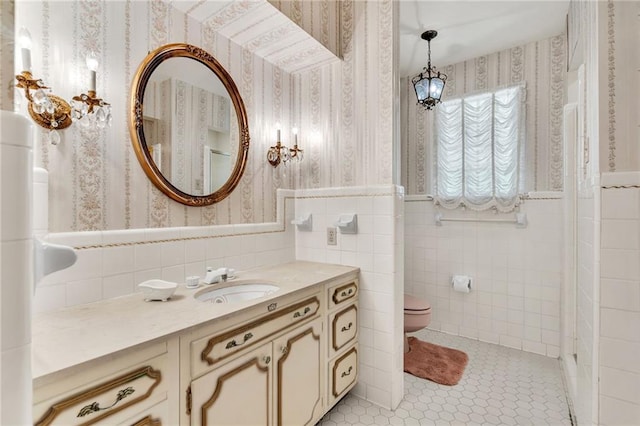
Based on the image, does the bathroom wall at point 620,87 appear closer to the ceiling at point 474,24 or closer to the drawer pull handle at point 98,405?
the ceiling at point 474,24

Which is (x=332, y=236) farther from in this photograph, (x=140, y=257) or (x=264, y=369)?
(x=140, y=257)

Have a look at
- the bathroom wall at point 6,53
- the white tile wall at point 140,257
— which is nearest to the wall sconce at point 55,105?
the white tile wall at point 140,257

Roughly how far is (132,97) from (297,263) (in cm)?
136

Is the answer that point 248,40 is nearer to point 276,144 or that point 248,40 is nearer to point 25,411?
point 276,144

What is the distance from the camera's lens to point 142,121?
1.42 m

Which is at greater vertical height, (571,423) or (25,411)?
(25,411)

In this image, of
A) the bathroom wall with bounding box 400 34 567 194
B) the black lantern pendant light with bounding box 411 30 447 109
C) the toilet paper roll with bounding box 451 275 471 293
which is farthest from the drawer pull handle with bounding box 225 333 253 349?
the bathroom wall with bounding box 400 34 567 194

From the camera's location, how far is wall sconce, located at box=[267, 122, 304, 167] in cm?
209

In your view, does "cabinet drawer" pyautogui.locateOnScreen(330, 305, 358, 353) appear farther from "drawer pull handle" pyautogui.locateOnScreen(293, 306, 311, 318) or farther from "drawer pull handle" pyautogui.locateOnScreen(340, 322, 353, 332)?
"drawer pull handle" pyautogui.locateOnScreen(293, 306, 311, 318)

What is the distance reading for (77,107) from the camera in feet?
3.95

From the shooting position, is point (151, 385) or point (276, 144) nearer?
point (151, 385)

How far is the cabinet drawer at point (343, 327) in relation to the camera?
5.64ft

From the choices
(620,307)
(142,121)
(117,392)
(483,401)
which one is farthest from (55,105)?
(483,401)

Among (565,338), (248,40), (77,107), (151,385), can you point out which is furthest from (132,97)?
(565,338)
